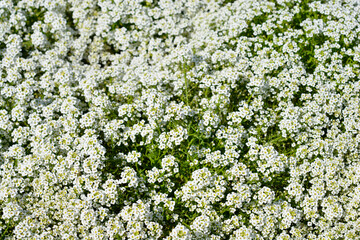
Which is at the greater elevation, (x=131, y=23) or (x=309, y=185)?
(x=131, y=23)

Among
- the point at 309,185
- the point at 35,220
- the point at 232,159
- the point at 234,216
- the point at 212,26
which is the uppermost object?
the point at 212,26

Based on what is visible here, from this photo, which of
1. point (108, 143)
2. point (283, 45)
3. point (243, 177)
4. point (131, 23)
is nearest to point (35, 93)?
point (108, 143)

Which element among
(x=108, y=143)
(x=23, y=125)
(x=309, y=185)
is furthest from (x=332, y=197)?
(x=23, y=125)

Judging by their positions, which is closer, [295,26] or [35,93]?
[35,93]

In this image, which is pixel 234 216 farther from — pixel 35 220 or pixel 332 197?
pixel 35 220

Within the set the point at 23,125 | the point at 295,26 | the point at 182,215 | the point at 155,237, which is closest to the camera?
the point at 155,237

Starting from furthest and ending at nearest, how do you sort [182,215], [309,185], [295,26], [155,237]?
1. [295,26]
2. [309,185]
3. [182,215]
4. [155,237]
